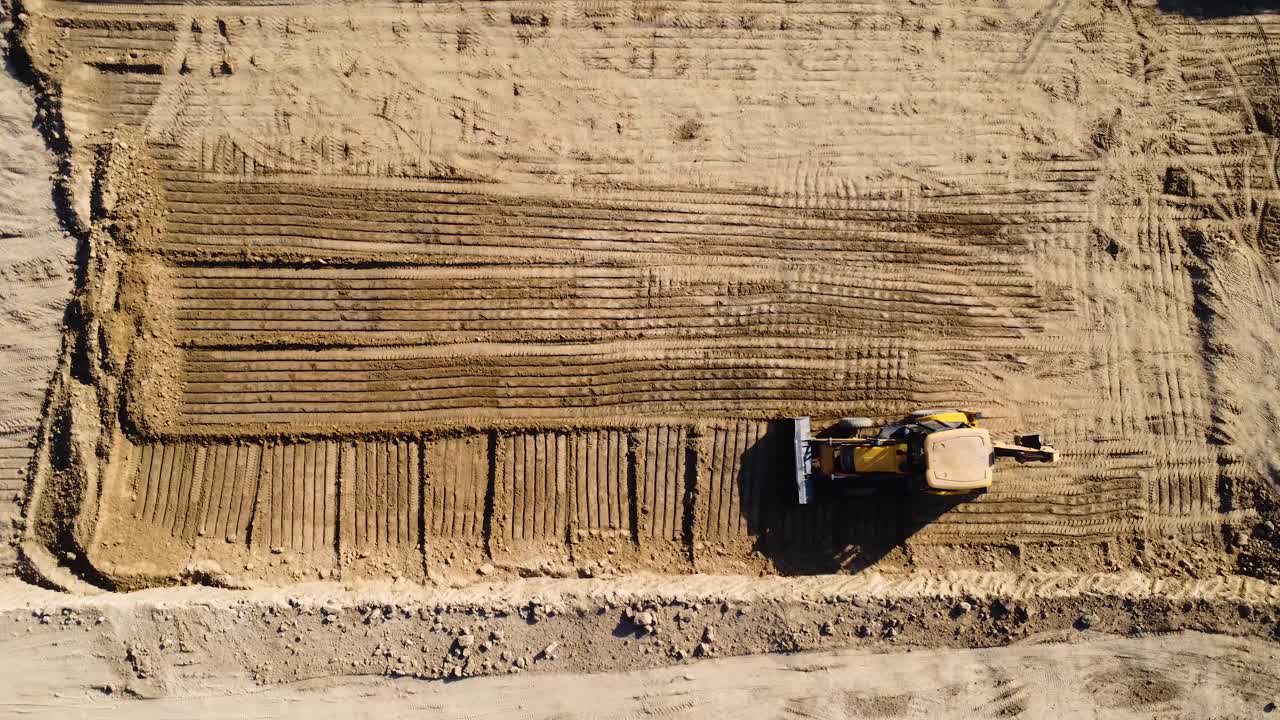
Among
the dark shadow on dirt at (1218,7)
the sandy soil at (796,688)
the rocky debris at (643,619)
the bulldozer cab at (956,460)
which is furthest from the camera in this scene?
the dark shadow on dirt at (1218,7)

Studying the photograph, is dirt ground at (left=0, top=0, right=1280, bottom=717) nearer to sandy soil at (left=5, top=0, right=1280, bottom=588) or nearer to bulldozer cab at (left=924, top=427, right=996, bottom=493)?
sandy soil at (left=5, top=0, right=1280, bottom=588)

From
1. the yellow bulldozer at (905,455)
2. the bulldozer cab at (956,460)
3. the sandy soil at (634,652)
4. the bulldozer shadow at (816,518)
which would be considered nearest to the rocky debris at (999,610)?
the sandy soil at (634,652)

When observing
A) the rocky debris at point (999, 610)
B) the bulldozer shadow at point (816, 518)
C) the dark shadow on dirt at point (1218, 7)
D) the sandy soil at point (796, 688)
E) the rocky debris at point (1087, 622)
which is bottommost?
the sandy soil at point (796, 688)

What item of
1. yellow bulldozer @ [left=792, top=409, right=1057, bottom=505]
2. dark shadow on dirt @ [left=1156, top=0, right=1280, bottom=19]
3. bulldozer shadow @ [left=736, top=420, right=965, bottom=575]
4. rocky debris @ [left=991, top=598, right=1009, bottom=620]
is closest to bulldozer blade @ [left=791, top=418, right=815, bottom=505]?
yellow bulldozer @ [left=792, top=409, right=1057, bottom=505]

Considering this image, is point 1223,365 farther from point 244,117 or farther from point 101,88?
point 101,88

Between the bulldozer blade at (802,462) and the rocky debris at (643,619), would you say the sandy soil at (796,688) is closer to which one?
the rocky debris at (643,619)

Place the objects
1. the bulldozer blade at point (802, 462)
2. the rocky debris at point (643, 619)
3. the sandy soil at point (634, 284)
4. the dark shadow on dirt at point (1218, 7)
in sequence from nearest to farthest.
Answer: the rocky debris at point (643, 619) < the bulldozer blade at point (802, 462) < the sandy soil at point (634, 284) < the dark shadow on dirt at point (1218, 7)

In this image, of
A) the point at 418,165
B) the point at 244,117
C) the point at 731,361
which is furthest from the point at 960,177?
the point at 244,117
